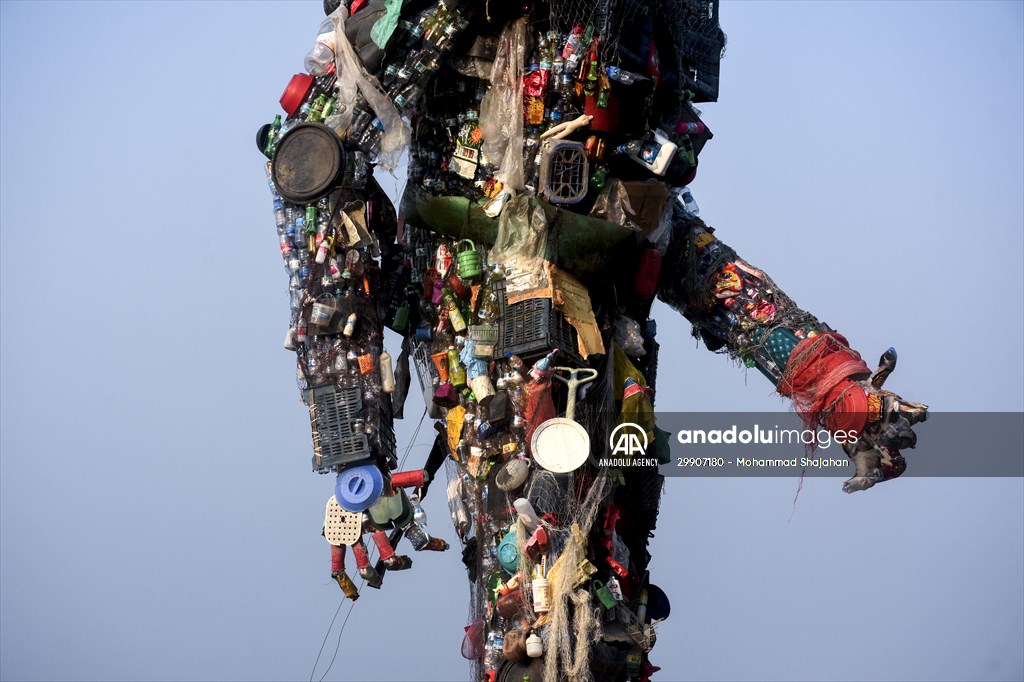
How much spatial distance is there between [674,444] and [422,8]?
2.26m

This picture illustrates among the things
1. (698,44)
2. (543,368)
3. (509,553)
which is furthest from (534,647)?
(698,44)

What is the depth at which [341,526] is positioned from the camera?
8219 millimetres

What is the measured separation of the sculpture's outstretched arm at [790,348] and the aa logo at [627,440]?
2.40 ft

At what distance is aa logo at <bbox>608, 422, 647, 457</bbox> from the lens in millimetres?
8266

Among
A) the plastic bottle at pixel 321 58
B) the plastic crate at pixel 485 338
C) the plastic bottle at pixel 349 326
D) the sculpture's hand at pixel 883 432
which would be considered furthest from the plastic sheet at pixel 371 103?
the sculpture's hand at pixel 883 432

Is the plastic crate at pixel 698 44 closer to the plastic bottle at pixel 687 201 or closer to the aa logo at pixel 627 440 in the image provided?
the plastic bottle at pixel 687 201

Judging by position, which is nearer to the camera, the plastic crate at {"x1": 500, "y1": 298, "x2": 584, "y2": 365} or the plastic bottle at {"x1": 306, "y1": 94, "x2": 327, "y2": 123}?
the plastic crate at {"x1": 500, "y1": 298, "x2": 584, "y2": 365}

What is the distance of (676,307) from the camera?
898cm

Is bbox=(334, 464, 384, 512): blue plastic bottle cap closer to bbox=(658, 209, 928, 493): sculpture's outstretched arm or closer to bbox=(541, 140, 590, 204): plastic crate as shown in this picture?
bbox=(541, 140, 590, 204): plastic crate

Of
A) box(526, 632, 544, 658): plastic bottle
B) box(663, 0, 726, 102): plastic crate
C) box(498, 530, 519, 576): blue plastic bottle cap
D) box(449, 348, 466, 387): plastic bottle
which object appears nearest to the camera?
box(526, 632, 544, 658): plastic bottle

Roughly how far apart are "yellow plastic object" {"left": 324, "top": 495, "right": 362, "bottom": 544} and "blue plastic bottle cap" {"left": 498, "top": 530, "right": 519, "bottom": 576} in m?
0.61

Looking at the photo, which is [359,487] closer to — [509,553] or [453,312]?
[509,553]

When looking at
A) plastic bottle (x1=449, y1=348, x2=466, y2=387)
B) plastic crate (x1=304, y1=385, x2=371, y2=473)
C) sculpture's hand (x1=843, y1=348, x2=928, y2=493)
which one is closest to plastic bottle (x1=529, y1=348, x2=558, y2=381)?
plastic bottle (x1=449, y1=348, x2=466, y2=387)

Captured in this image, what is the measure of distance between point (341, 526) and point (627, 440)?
127 centimetres
